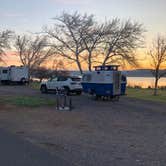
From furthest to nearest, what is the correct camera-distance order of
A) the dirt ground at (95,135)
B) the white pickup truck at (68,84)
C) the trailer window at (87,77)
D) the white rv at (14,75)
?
the white rv at (14,75), the white pickup truck at (68,84), the trailer window at (87,77), the dirt ground at (95,135)

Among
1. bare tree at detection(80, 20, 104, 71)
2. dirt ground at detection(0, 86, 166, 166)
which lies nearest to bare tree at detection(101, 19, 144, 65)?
bare tree at detection(80, 20, 104, 71)

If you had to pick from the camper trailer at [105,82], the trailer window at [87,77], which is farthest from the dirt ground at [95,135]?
the trailer window at [87,77]

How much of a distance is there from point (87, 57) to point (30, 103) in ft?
80.9

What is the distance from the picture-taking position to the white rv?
186ft

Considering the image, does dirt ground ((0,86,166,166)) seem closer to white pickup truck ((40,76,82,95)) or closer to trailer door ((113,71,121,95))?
trailer door ((113,71,121,95))

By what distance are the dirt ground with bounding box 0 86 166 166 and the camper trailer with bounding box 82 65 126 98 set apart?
27.5 feet

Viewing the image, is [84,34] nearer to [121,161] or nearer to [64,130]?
[64,130]

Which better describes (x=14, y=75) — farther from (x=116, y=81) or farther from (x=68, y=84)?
(x=116, y=81)

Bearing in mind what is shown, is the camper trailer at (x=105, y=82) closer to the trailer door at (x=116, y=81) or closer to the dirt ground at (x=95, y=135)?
the trailer door at (x=116, y=81)

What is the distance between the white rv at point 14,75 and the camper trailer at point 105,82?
28.9m

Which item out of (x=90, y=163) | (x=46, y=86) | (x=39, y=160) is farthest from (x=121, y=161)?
(x=46, y=86)

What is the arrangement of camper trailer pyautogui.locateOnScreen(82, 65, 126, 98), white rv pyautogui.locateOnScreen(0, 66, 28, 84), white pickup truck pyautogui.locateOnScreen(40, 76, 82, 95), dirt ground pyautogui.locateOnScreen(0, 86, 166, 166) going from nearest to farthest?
dirt ground pyautogui.locateOnScreen(0, 86, 166, 166) → camper trailer pyautogui.locateOnScreen(82, 65, 126, 98) → white pickup truck pyautogui.locateOnScreen(40, 76, 82, 95) → white rv pyautogui.locateOnScreen(0, 66, 28, 84)

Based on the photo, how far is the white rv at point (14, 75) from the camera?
186 feet

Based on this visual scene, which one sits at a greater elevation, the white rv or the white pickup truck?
the white rv
